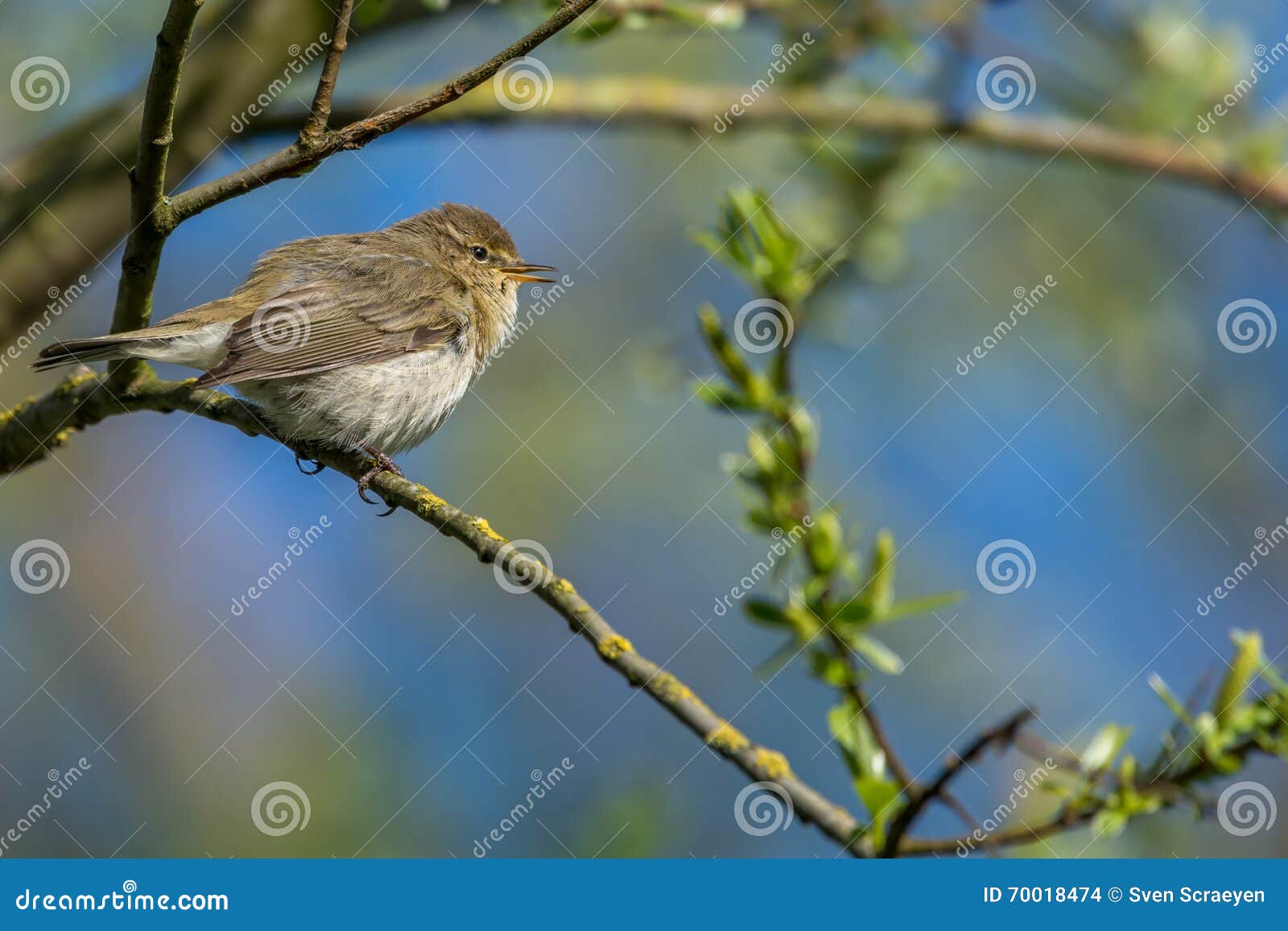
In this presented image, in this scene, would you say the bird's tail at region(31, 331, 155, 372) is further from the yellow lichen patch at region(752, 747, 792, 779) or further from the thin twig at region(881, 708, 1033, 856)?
the thin twig at region(881, 708, 1033, 856)

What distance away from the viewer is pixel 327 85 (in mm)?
2867

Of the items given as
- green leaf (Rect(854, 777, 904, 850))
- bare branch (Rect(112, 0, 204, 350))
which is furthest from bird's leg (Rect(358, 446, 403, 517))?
green leaf (Rect(854, 777, 904, 850))

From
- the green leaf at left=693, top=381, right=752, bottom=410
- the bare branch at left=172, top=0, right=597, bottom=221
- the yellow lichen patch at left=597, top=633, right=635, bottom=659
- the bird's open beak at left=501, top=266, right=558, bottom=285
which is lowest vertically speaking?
the yellow lichen patch at left=597, top=633, right=635, bottom=659

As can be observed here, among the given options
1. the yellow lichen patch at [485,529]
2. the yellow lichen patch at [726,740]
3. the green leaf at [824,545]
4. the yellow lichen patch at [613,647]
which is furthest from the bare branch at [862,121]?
the yellow lichen patch at [726,740]

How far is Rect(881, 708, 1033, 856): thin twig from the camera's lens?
2342mm

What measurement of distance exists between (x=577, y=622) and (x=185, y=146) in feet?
10.5

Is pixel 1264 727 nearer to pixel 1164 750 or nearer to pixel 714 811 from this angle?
pixel 1164 750

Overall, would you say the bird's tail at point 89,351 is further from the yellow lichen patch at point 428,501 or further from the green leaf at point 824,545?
the green leaf at point 824,545

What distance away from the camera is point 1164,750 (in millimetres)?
2742

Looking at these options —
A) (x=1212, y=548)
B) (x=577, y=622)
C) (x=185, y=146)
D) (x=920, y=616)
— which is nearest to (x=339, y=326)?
(x=185, y=146)

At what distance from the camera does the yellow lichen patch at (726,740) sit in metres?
2.82

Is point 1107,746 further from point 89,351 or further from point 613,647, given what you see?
point 89,351

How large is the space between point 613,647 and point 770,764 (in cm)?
50

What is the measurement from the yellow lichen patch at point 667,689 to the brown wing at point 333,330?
2.40 metres
